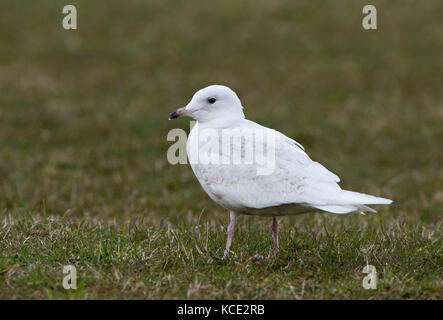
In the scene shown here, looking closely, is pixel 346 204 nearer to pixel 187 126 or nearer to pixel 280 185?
pixel 280 185

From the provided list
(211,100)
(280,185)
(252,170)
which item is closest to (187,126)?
(211,100)

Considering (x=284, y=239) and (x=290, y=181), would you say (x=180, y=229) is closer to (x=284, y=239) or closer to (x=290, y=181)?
(x=284, y=239)

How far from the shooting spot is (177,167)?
36.2ft

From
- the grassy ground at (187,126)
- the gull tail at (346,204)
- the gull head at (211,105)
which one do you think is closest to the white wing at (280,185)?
the gull tail at (346,204)

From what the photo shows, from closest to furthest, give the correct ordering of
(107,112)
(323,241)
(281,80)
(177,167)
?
(323,241) → (177,167) → (107,112) → (281,80)

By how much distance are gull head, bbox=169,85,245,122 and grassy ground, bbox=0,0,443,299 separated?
3.49 feet

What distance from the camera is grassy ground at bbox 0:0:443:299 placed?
509 cm

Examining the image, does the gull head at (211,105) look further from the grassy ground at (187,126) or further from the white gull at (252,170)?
the grassy ground at (187,126)

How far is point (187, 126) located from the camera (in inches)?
505

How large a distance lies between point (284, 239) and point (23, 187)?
16.2 feet

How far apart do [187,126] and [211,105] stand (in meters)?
7.31

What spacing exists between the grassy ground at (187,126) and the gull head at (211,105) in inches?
41.8

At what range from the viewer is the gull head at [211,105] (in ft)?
→ 18.2

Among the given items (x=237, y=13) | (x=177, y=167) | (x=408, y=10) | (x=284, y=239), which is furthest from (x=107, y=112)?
(x=408, y=10)
